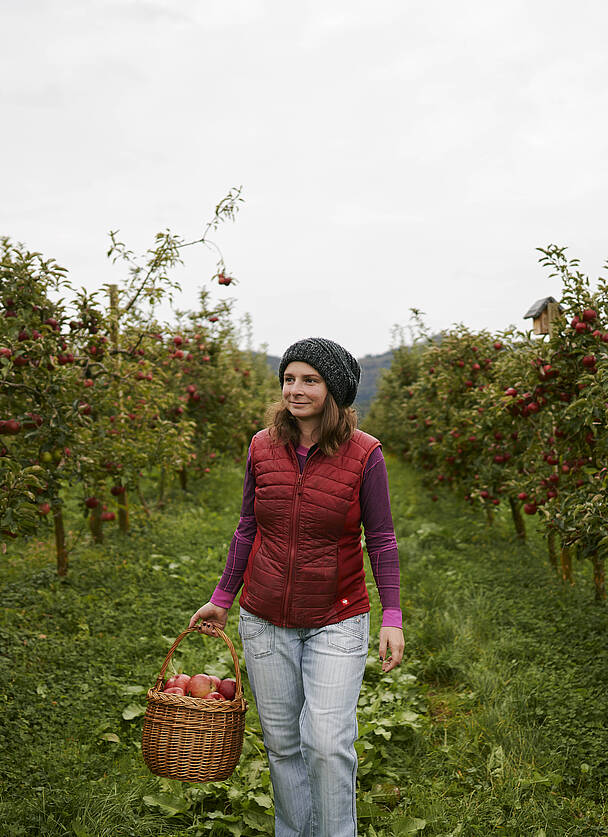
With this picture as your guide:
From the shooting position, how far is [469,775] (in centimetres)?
320

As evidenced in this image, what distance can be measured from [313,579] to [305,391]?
64 cm

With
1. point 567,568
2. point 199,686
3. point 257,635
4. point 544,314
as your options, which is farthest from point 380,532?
point 567,568

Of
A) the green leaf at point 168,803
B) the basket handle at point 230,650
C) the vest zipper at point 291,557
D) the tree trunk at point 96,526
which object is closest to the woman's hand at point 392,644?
the vest zipper at point 291,557

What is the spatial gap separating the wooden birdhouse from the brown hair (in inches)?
109

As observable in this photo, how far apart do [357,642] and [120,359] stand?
4094mm

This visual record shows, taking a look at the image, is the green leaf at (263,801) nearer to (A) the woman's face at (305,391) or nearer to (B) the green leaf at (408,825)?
(B) the green leaf at (408,825)

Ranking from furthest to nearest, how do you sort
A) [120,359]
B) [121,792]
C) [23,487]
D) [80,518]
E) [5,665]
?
[80,518] < [120,359] < [5,665] < [23,487] < [121,792]

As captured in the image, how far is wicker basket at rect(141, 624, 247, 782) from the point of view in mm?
2340

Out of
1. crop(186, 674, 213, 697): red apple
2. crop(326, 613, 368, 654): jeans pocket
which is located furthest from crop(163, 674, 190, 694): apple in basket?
crop(326, 613, 368, 654): jeans pocket

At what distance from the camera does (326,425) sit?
2.44 meters

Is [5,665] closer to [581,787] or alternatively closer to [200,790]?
[200,790]

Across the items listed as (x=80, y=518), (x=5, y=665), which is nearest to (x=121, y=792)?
(x=5, y=665)

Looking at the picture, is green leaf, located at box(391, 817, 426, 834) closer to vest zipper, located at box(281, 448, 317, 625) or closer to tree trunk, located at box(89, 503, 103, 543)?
vest zipper, located at box(281, 448, 317, 625)

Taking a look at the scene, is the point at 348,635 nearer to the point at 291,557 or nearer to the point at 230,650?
the point at 291,557
